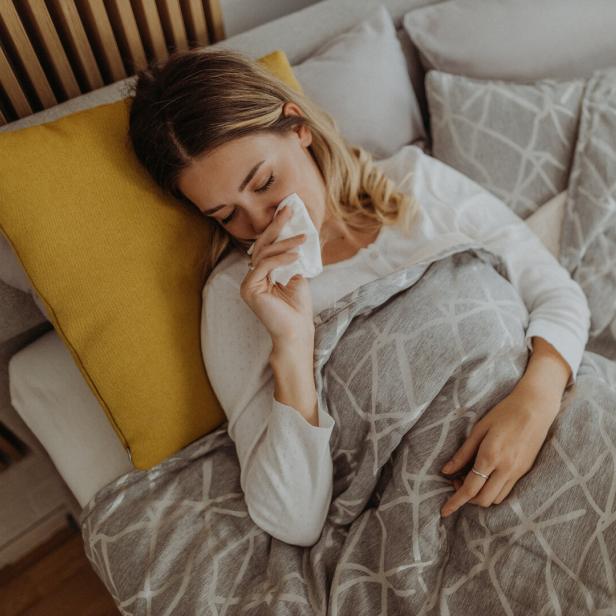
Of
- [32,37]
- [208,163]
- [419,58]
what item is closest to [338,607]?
[208,163]

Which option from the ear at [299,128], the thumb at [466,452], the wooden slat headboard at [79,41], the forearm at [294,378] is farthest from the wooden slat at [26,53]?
the thumb at [466,452]

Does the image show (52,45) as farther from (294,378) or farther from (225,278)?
(294,378)

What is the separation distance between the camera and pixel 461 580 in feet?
2.59

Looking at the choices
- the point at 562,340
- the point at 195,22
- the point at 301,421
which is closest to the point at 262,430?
the point at 301,421

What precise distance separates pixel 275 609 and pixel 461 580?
0.95 ft

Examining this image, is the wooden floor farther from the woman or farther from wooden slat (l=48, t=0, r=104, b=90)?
wooden slat (l=48, t=0, r=104, b=90)

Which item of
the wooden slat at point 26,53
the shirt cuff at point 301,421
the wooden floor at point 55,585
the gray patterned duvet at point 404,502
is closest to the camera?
the gray patterned duvet at point 404,502

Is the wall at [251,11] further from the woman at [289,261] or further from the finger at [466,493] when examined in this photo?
the finger at [466,493]

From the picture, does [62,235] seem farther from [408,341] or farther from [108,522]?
[408,341]

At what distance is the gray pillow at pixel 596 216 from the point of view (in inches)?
47.0

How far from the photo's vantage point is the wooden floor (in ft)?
4.67

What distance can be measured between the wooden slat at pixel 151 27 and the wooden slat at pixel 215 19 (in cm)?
14

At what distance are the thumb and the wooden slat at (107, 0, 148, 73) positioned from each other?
1025mm

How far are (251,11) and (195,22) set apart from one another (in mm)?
305
